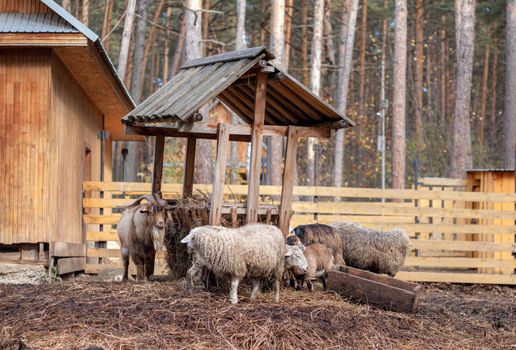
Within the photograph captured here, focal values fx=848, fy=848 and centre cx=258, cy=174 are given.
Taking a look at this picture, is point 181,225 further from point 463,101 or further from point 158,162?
point 463,101

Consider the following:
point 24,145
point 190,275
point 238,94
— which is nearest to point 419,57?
point 238,94

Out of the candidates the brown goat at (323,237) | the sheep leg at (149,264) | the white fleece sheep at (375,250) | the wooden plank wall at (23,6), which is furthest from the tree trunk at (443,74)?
the sheep leg at (149,264)

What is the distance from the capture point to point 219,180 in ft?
34.6

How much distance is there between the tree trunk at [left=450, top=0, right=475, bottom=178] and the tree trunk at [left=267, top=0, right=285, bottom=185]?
4.89m

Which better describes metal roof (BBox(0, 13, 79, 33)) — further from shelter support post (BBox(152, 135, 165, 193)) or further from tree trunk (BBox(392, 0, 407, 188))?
tree trunk (BBox(392, 0, 407, 188))

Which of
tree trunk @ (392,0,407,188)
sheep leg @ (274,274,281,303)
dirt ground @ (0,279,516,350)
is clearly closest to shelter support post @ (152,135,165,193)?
dirt ground @ (0,279,516,350)

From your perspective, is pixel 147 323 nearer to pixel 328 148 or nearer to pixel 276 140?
pixel 276 140

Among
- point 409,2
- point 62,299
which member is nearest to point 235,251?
point 62,299

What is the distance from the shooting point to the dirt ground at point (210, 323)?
821 centimetres

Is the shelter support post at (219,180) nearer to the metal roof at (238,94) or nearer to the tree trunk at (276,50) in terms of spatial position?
the metal roof at (238,94)

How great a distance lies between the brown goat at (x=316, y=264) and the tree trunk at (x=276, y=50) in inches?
377

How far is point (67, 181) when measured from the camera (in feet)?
49.3

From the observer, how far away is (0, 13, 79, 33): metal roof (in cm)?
1280

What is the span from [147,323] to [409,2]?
36.5m
